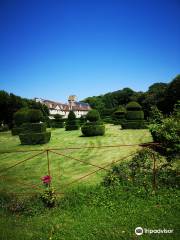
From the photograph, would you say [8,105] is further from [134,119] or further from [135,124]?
[135,124]

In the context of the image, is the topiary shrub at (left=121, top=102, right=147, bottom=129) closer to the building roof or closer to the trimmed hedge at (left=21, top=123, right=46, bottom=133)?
the trimmed hedge at (left=21, top=123, right=46, bottom=133)

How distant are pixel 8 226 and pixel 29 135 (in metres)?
16.9

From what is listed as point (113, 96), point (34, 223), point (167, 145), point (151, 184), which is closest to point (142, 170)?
point (151, 184)

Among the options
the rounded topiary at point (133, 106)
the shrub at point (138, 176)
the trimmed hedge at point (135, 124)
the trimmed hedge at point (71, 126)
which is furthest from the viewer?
the trimmed hedge at point (71, 126)

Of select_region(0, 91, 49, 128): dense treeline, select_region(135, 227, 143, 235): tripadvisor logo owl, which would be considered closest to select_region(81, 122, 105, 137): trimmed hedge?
select_region(135, 227, 143, 235): tripadvisor logo owl

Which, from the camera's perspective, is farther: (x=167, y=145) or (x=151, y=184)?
(x=167, y=145)

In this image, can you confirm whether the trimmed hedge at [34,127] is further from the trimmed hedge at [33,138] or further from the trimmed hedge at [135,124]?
the trimmed hedge at [135,124]

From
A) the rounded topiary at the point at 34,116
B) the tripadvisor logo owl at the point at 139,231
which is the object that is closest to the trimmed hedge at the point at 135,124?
the rounded topiary at the point at 34,116

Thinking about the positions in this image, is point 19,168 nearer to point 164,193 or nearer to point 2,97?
point 164,193

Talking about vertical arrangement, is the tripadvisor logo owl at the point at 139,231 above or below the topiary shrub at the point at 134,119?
below

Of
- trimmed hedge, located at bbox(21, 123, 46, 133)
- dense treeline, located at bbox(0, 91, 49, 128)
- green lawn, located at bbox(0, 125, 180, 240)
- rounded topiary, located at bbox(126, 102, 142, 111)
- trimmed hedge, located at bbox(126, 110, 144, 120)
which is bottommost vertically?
green lawn, located at bbox(0, 125, 180, 240)

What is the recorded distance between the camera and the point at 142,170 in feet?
25.1

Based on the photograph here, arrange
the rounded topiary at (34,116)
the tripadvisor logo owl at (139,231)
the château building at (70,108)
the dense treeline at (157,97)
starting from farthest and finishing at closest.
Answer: the château building at (70,108) < the dense treeline at (157,97) < the rounded topiary at (34,116) < the tripadvisor logo owl at (139,231)

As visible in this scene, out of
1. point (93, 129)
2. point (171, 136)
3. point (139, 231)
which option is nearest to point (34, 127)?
point (93, 129)
